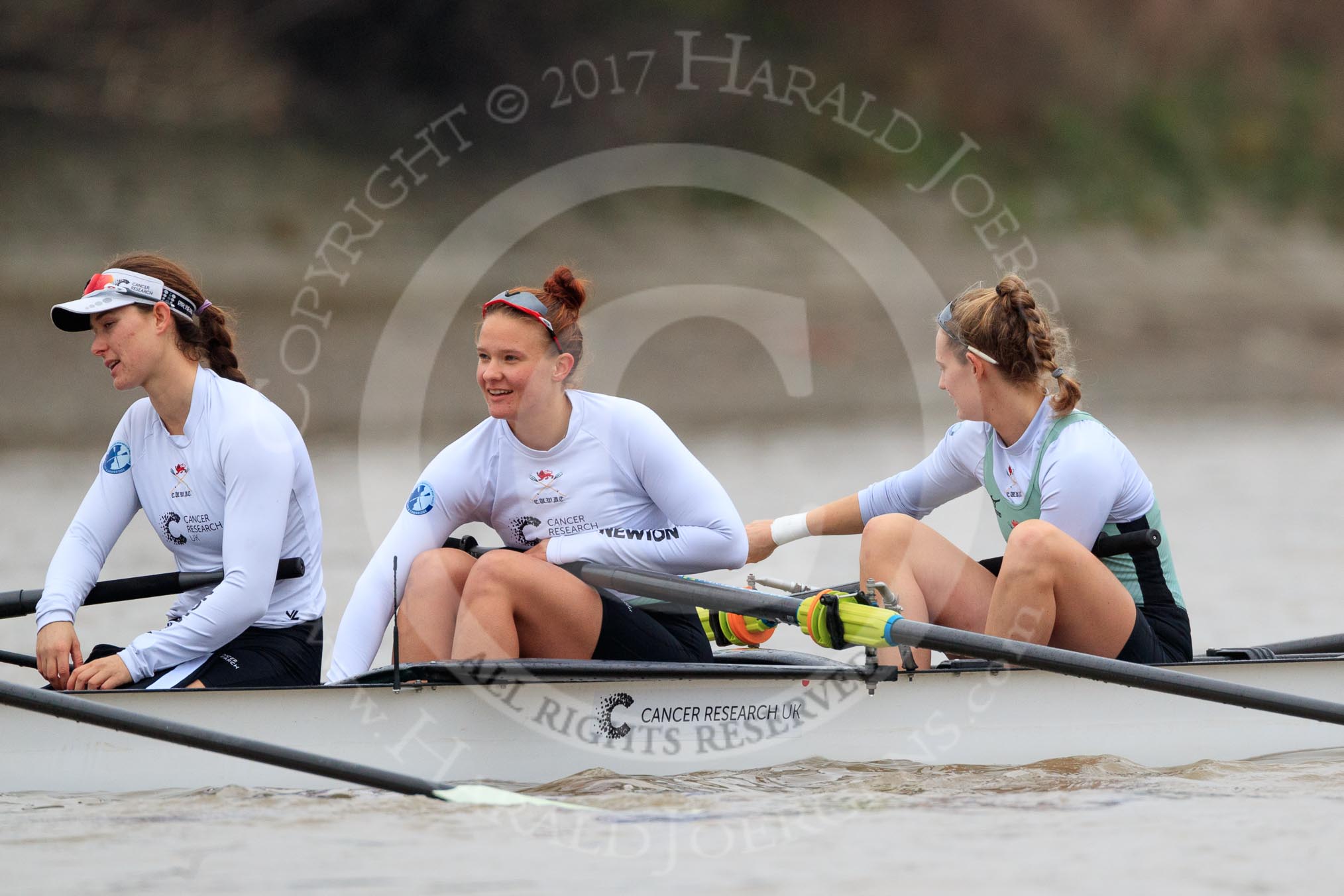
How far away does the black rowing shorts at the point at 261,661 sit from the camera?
4.17 m

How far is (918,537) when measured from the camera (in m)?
4.43

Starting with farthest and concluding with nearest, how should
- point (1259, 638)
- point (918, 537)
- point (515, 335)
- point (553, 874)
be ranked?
1. point (1259, 638)
2. point (918, 537)
3. point (515, 335)
4. point (553, 874)

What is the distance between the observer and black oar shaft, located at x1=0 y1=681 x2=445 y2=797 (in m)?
3.79

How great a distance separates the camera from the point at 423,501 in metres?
4.25

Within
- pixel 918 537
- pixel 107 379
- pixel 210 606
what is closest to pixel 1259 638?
pixel 918 537

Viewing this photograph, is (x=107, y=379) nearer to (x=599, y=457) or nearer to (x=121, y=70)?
(x=121, y=70)

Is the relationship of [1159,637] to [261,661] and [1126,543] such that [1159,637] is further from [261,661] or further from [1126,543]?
[261,661]

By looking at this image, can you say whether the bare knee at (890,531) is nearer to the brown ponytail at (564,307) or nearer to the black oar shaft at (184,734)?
the brown ponytail at (564,307)

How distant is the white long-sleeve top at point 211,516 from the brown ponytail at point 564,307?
714 millimetres

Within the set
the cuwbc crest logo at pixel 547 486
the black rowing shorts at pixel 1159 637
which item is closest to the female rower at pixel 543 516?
the cuwbc crest logo at pixel 547 486

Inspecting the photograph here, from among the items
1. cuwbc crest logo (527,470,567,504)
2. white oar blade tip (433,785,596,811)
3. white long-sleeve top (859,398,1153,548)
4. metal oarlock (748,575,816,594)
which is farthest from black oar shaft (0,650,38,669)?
white long-sleeve top (859,398,1153,548)

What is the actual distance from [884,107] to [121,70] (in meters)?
11.9

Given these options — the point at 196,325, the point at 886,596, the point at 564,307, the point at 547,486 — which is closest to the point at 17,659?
the point at 196,325

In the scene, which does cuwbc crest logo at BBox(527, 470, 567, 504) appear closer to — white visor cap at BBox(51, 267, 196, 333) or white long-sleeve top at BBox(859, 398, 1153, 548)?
white visor cap at BBox(51, 267, 196, 333)
